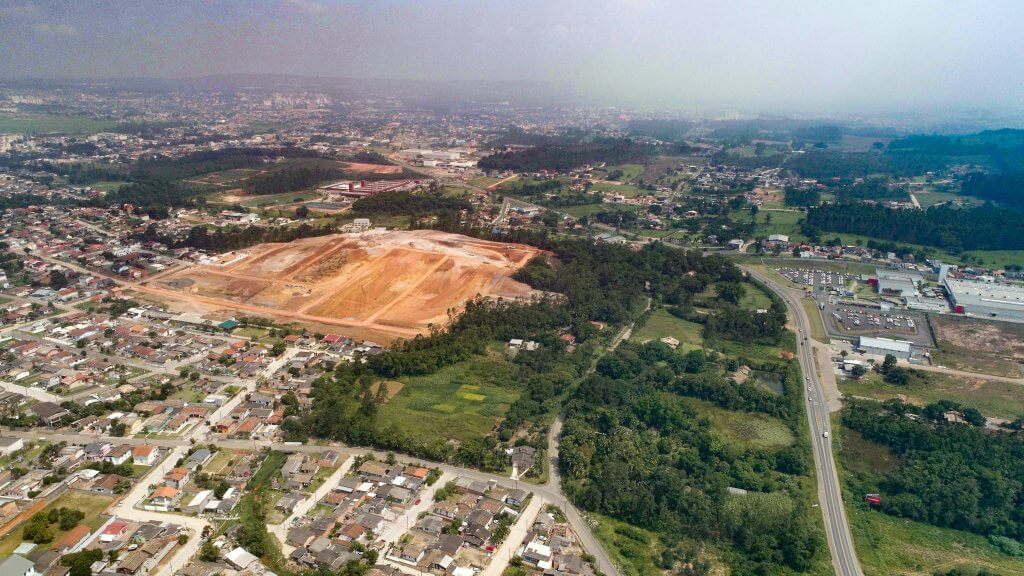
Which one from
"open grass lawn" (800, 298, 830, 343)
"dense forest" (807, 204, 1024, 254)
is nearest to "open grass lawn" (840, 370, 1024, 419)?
"open grass lawn" (800, 298, 830, 343)

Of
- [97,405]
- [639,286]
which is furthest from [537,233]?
[97,405]

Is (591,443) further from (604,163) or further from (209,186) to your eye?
(604,163)

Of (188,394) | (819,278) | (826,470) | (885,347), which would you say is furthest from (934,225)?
(188,394)

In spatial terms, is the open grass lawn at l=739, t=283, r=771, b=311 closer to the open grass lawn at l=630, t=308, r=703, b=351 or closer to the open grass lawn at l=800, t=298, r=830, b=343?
the open grass lawn at l=800, t=298, r=830, b=343

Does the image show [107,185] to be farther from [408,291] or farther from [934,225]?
[934,225]

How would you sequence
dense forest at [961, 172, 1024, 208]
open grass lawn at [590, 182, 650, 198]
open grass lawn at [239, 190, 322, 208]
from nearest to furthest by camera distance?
open grass lawn at [239, 190, 322, 208] < dense forest at [961, 172, 1024, 208] < open grass lawn at [590, 182, 650, 198]

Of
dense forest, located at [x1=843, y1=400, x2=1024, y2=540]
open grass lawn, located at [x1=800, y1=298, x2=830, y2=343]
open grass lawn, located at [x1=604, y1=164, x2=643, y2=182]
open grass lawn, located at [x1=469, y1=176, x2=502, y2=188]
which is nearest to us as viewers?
dense forest, located at [x1=843, y1=400, x2=1024, y2=540]
